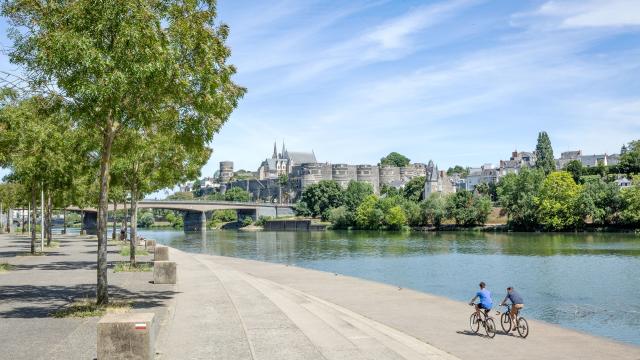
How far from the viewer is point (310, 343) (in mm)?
16344

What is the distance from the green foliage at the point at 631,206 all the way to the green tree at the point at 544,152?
241 ft

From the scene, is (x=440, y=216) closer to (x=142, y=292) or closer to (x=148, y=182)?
(x=148, y=182)

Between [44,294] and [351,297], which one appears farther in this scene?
[351,297]

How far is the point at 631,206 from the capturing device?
11394 cm

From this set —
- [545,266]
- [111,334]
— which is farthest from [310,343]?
[545,266]

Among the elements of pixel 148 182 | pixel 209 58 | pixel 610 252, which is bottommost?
pixel 610 252

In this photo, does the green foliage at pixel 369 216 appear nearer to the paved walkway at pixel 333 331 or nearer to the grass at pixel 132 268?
the grass at pixel 132 268

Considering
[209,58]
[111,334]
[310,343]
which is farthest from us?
[209,58]

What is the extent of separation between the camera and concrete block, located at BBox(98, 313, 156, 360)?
13.4 m

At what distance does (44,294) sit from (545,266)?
139 feet

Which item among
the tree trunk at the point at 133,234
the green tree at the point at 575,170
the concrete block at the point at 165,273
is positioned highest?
the green tree at the point at 575,170

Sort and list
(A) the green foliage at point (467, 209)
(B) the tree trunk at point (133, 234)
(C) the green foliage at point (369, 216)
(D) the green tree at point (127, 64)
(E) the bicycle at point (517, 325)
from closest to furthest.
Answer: (D) the green tree at point (127, 64)
(E) the bicycle at point (517, 325)
(B) the tree trunk at point (133, 234)
(A) the green foliage at point (467, 209)
(C) the green foliage at point (369, 216)

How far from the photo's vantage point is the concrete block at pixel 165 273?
95.3ft

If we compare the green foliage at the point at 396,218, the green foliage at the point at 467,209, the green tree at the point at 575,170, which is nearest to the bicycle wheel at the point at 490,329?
the green foliage at the point at 467,209
